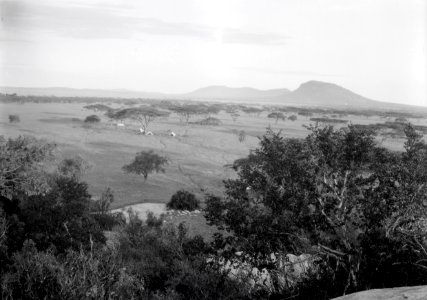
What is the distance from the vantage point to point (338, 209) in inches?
423

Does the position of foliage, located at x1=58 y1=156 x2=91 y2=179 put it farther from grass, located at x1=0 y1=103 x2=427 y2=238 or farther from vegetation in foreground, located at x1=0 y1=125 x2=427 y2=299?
vegetation in foreground, located at x1=0 y1=125 x2=427 y2=299

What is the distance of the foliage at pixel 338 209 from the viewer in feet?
33.0

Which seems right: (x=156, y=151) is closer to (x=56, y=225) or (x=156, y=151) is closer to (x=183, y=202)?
(x=183, y=202)

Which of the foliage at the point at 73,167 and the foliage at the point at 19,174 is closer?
the foliage at the point at 19,174

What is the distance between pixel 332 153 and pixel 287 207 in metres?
1.91

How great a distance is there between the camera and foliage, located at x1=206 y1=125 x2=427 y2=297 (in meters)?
10.1

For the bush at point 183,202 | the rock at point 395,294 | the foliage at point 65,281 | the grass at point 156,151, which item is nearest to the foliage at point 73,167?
the grass at point 156,151

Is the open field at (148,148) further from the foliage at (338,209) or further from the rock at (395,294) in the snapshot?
the rock at (395,294)

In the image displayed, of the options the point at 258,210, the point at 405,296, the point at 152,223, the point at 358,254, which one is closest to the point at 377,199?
the point at 358,254

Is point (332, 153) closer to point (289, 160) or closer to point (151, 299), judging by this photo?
point (289, 160)

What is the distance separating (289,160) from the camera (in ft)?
36.3

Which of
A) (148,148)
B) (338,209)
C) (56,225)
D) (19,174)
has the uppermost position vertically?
(338,209)

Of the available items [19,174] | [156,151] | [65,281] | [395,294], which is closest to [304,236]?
[395,294]

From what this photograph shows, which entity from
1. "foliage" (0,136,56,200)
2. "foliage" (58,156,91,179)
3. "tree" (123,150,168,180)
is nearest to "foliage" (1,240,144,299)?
"foliage" (0,136,56,200)
